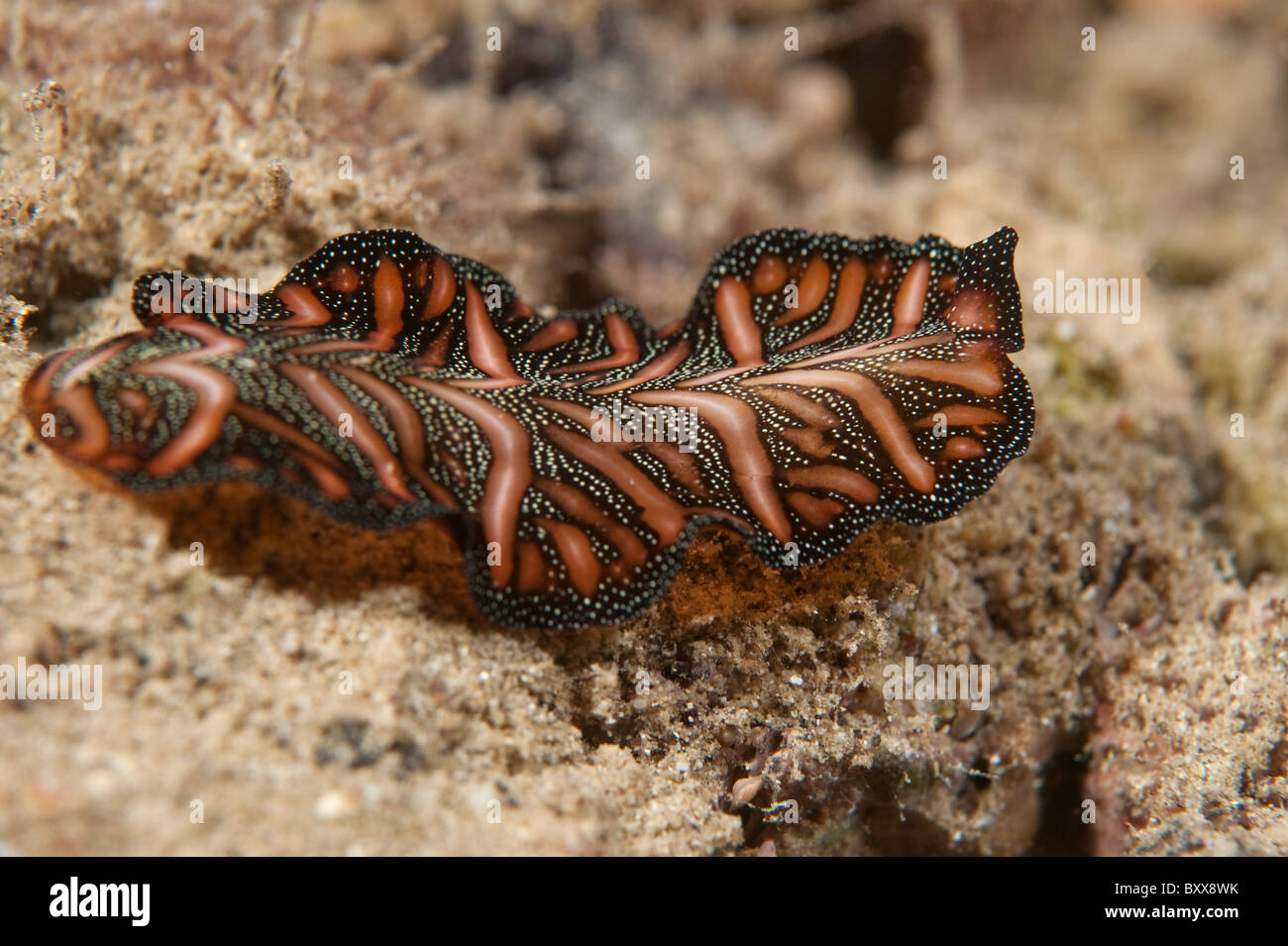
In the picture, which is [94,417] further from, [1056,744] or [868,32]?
[868,32]

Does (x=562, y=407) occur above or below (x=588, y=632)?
above

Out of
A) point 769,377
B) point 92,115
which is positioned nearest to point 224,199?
point 92,115
